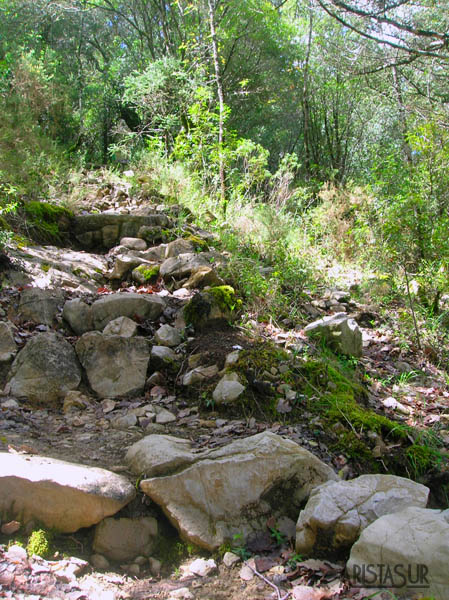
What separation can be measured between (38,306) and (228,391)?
1.83 m

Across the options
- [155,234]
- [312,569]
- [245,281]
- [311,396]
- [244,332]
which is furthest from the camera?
[155,234]

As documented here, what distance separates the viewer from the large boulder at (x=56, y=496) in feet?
5.75

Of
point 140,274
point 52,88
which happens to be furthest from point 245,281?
point 52,88

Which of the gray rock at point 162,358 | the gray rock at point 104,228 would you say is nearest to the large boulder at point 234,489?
the gray rock at point 162,358

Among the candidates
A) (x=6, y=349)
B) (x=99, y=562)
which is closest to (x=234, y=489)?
(x=99, y=562)

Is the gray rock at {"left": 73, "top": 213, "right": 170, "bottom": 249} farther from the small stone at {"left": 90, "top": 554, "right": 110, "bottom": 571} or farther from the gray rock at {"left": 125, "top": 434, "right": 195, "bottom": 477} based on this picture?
the small stone at {"left": 90, "top": 554, "right": 110, "bottom": 571}

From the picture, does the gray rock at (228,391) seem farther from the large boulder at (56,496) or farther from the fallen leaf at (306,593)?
the fallen leaf at (306,593)

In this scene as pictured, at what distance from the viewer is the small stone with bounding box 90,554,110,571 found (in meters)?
1.71

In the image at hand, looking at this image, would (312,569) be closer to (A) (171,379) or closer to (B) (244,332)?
(A) (171,379)

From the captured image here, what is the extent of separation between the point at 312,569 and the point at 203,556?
443 millimetres

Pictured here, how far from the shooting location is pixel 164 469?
2.06 metres

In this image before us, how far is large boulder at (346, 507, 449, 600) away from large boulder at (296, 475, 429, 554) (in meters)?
0.12

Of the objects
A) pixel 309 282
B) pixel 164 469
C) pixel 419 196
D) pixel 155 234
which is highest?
pixel 419 196

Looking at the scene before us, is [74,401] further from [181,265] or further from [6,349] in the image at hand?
[181,265]
